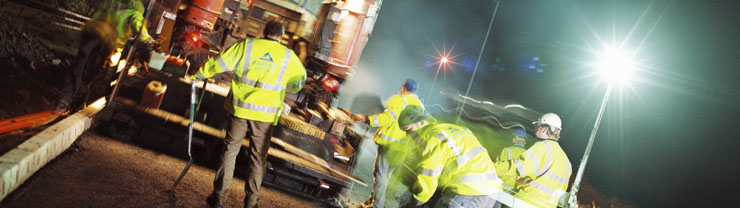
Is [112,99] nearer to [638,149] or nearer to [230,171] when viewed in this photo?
[230,171]

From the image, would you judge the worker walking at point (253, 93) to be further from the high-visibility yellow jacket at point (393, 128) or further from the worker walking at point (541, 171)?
the worker walking at point (541, 171)

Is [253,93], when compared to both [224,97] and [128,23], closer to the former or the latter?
[224,97]

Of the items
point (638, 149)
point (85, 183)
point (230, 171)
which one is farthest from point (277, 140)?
point (638, 149)

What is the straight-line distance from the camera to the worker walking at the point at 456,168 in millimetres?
2742

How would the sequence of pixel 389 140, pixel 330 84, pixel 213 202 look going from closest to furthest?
pixel 213 202 → pixel 389 140 → pixel 330 84

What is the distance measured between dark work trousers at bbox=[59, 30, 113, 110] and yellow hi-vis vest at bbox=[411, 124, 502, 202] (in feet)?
15.3

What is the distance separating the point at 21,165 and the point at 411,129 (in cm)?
306

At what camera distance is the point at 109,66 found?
5301 mm

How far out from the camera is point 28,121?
379 centimetres

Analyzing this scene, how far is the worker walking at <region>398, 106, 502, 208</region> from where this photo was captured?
274 centimetres

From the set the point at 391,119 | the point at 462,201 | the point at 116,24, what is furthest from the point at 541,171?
the point at 116,24

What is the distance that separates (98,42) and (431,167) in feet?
16.0

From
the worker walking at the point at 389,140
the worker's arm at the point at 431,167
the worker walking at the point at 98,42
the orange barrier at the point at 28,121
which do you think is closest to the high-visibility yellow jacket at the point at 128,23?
the worker walking at the point at 98,42

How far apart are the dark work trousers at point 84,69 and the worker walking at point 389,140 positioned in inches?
149
